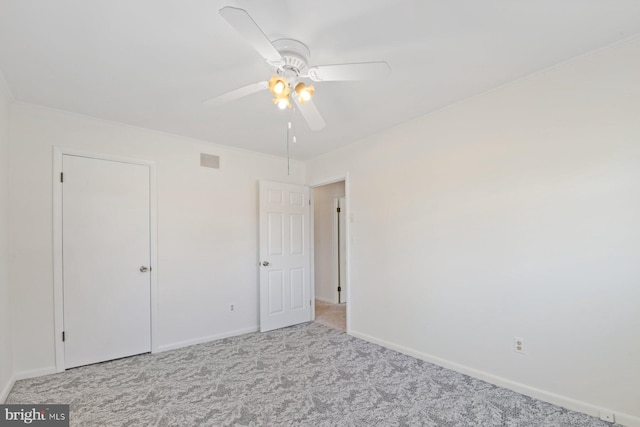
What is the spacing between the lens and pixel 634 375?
6.30 ft

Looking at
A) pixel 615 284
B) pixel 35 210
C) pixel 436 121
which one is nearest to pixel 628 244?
pixel 615 284

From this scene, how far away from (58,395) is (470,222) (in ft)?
12.1

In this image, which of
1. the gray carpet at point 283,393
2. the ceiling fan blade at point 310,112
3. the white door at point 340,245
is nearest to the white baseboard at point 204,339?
the gray carpet at point 283,393

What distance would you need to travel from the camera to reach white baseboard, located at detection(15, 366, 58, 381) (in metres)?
2.67

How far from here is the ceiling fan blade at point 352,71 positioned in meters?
1.63

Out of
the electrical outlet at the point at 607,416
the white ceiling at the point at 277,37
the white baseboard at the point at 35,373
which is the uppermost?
the white ceiling at the point at 277,37

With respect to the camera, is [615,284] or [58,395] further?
[58,395]

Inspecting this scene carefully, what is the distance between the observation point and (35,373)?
108 inches

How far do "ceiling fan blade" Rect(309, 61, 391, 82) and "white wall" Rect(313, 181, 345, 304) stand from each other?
3967mm

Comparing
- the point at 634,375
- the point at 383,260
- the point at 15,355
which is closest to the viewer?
the point at 634,375

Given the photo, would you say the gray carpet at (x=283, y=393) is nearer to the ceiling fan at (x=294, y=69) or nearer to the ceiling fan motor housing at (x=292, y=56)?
the ceiling fan at (x=294, y=69)

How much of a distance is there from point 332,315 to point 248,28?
14.2ft

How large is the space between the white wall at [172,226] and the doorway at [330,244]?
115cm

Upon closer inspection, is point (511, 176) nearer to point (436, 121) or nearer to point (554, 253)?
point (554, 253)
